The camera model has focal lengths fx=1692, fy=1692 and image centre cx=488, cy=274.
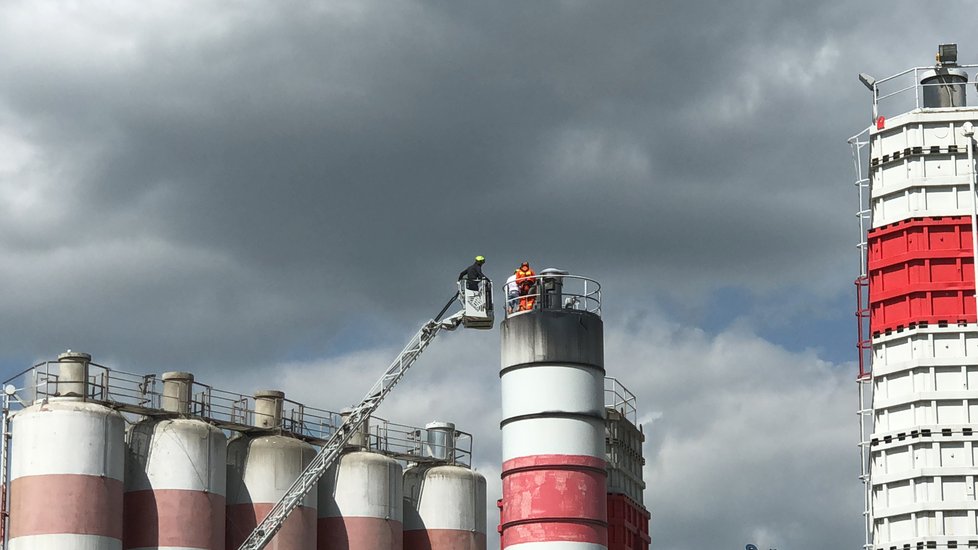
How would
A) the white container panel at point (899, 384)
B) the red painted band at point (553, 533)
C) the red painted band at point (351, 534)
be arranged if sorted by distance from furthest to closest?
the red painted band at point (351, 534) < the red painted band at point (553, 533) < the white container panel at point (899, 384)

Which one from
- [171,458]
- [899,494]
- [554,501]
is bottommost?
[899,494]

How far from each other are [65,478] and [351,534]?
562 inches

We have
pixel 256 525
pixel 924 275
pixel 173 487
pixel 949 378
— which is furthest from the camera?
pixel 256 525

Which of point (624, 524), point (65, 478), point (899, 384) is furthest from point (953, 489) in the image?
point (65, 478)

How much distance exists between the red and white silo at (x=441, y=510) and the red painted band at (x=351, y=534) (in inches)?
158

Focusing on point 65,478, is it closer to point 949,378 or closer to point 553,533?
point 553,533

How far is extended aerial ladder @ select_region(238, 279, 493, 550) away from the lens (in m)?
58.9

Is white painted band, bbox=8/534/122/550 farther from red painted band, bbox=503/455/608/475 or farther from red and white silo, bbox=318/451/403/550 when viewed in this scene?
red painted band, bbox=503/455/608/475

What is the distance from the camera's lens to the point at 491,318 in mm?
59000

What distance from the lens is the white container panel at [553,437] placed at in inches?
2121

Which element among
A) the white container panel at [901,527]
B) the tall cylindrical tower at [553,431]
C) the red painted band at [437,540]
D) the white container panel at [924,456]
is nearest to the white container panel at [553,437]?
the tall cylindrical tower at [553,431]

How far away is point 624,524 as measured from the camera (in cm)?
6338

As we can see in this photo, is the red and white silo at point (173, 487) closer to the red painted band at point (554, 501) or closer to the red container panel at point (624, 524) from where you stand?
the red painted band at point (554, 501)

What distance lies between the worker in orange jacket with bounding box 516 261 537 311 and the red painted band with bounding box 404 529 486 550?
643 inches
